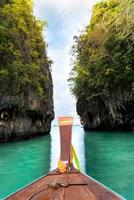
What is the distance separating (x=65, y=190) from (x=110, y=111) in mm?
26037

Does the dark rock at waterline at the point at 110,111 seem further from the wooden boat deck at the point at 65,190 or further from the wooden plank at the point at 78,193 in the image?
the wooden plank at the point at 78,193

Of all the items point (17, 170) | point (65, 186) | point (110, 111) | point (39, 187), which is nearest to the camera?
point (65, 186)

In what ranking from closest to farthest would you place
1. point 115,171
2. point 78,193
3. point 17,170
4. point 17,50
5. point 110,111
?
point 78,193 < point 115,171 < point 17,170 < point 17,50 < point 110,111

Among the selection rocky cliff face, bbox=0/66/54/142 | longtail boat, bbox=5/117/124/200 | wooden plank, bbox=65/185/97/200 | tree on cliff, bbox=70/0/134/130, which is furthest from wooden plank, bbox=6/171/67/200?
tree on cliff, bbox=70/0/134/130

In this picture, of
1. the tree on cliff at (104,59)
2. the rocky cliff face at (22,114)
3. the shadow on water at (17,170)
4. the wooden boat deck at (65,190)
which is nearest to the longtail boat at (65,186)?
the wooden boat deck at (65,190)

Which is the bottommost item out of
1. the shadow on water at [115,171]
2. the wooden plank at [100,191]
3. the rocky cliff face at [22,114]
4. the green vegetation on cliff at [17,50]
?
the shadow on water at [115,171]

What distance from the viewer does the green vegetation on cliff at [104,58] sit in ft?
78.6

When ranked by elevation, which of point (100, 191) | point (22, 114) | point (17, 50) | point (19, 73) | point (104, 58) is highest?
point (104, 58)

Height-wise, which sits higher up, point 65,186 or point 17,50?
point 17,50

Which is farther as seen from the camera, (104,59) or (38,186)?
(104,59)

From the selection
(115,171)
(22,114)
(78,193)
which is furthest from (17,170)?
(22,114)

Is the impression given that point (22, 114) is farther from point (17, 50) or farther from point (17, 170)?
point (17, 170)

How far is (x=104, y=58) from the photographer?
84.7ft

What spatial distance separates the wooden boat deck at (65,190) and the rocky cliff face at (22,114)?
15.7m
